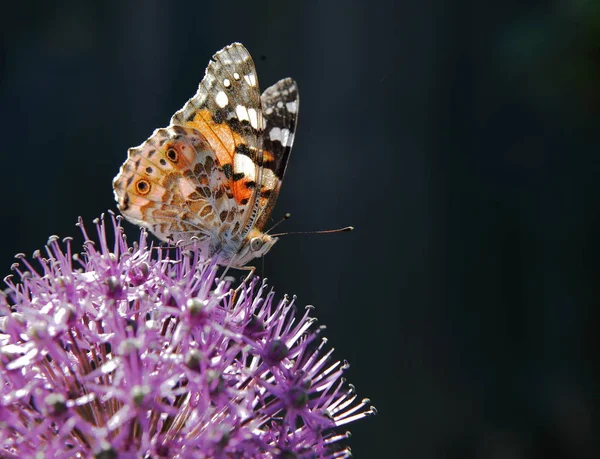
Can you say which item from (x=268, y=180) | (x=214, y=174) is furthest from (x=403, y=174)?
(x=214, y=174)

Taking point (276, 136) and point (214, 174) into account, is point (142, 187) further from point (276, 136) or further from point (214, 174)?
point (276, 136)

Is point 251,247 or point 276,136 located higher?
point 276,136

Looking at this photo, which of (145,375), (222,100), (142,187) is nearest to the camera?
(145,375)

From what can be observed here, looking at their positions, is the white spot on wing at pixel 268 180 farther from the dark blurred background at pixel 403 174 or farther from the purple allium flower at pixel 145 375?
the dark blurred background at pixel 403 174

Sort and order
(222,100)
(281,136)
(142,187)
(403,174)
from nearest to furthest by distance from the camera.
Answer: (142,187)
(222,100)
(281,136)
(403,174)

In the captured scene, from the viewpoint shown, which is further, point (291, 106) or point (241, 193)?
point (291, 106)

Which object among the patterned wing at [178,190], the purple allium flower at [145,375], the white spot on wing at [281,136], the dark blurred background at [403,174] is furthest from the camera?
the dark blurred background at [403,174]

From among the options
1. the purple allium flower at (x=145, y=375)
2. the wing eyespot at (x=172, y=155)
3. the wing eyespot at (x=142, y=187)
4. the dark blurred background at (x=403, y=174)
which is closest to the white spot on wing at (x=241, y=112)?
the wing eyespot at (x=172, y=155)
